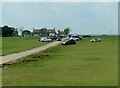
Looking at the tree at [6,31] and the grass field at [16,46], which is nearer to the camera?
the grass field at [16,46]

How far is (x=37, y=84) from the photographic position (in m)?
16.0

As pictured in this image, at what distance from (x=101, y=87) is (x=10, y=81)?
453cm

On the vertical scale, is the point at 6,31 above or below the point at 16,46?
above

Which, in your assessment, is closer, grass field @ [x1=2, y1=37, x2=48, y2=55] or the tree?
grass field @ [x1=2, y1=37, x2=48, y2=55]

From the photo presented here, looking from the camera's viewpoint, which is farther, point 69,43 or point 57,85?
point 69,43

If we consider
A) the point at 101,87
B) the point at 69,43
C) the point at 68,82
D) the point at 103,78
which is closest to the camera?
the point at 101,87

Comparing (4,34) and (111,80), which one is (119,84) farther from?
(4,34)

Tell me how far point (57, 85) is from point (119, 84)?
2.75 meters

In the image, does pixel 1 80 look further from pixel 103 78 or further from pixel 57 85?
pixel 103 78

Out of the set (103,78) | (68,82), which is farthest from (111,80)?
(68,82)

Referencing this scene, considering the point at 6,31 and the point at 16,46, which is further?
the point at 6,31

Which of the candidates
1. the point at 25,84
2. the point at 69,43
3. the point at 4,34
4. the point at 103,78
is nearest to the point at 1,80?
the point at 25,84

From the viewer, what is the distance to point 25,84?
1598 centimetres

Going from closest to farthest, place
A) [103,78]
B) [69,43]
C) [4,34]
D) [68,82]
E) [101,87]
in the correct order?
1. [101,87]
2. [68,82]
3. [103,78]
4. [69,43]
5. [4,34]
